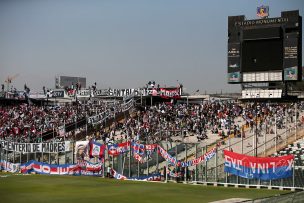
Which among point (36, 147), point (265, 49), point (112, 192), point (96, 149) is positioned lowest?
point (112, 192)

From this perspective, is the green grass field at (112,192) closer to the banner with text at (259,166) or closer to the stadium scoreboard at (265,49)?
the banner with text at (259,166)

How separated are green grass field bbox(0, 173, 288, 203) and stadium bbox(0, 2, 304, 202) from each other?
0.17 feet

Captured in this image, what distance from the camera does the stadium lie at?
92.4 feet

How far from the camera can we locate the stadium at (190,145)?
28.2 metres

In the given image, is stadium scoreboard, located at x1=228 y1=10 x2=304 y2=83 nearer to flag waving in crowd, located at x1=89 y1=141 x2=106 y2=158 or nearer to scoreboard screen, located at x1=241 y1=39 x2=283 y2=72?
scoreboard screen, located at x1=241 y1=39 x2=283 y2=72

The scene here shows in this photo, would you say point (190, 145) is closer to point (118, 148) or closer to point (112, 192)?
point (118, 148)

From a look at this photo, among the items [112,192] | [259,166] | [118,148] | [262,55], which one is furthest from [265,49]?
[112,192]

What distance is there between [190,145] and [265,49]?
9.39 m

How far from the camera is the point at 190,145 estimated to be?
3897 cm

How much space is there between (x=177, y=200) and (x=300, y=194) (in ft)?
33.6


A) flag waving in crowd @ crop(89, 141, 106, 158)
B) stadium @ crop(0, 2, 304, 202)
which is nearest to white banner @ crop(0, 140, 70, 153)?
stadium @ crop(0, 2, 304, 202)

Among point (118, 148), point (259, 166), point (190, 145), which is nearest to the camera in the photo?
point (259, 166)

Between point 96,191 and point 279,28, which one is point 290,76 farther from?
point 96,191

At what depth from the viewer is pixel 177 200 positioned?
2330 cm
